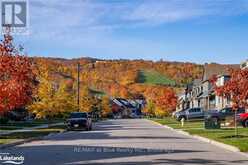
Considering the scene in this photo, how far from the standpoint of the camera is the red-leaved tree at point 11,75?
29500 millimetres

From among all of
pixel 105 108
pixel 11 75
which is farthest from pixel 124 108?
pixel 11 75

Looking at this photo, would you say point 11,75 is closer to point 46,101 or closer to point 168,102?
point 46,101

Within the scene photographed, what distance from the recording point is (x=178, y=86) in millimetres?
198250

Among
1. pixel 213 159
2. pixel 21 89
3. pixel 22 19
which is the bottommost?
pixel 213 159

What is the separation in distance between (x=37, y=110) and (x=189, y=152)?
47.4 metres

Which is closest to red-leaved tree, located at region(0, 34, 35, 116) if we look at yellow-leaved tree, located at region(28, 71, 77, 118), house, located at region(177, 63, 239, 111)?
yellow-leaved tree, located at region(28, 71, 77, 118)

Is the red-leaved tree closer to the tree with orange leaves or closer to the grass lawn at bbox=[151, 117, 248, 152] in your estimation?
the grass lawn at bbox=[151, 117, 248, 152]

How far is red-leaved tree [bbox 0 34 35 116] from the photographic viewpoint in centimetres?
2950

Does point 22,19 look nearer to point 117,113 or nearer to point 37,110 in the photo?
point 37,110

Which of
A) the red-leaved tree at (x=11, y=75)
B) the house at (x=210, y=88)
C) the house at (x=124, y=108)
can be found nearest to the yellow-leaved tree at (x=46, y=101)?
the house at (x=210, y=88)

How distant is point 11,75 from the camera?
98.8 ft

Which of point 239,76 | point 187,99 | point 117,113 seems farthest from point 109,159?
point 117,113

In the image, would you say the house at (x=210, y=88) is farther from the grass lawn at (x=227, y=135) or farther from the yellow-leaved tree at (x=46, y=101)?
the grass lawn at (x=227, y=135)

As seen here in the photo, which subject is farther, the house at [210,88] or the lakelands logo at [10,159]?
the house at [210,88]
